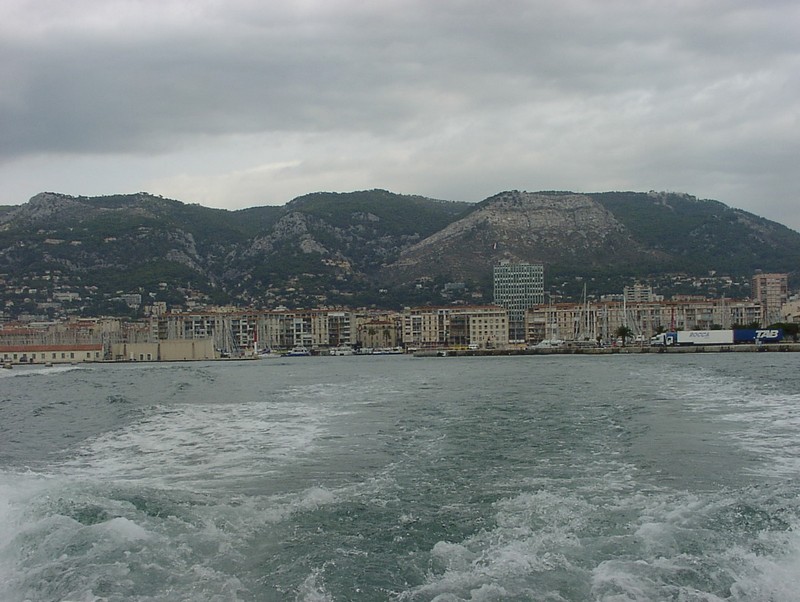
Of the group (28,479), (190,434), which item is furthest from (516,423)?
(28,479)

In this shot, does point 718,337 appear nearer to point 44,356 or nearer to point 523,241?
point 44,356

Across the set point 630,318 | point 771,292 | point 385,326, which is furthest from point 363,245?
point 771,292

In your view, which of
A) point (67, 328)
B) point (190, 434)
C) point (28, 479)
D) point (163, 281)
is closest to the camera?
point (28, 479)

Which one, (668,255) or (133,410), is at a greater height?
(668,255)

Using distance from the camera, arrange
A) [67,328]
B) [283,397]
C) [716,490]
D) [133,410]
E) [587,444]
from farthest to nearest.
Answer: [67,328] < [283,397] < [133,410] < [587,444] < [716,490]

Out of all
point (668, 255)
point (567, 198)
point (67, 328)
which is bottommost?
point (67, 328)

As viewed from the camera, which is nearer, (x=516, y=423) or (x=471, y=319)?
(x=516, y=423)

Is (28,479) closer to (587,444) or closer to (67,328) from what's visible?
(587,444)
